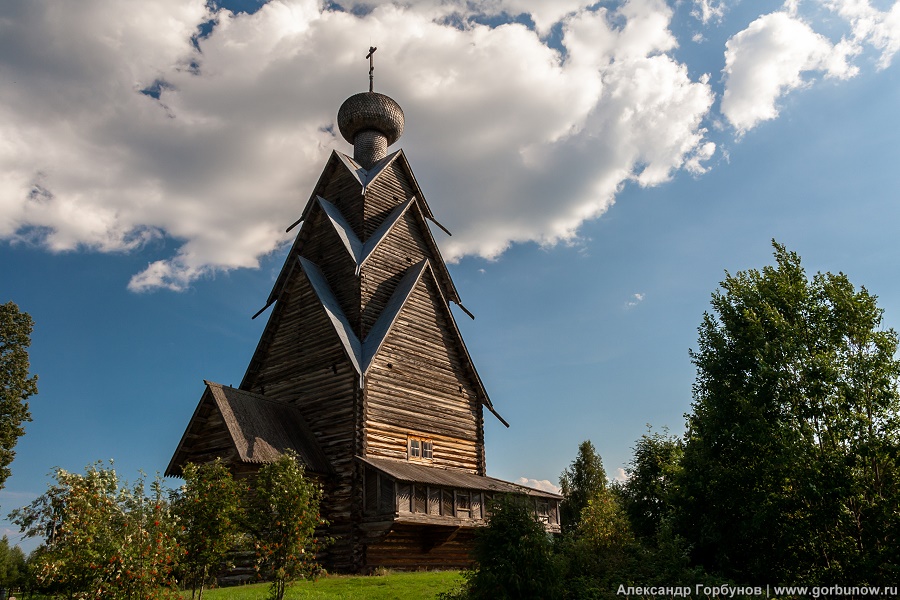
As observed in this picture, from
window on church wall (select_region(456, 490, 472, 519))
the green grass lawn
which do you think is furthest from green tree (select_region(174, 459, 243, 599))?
window on church wall (select_region(456, 490, 472, 519))

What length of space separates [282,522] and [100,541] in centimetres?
478

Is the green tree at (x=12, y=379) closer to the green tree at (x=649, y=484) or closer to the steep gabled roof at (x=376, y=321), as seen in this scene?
the steep gabled roof at (x=376, y=321)

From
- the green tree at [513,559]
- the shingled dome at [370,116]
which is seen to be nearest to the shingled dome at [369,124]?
the shingled dome at [370,116]

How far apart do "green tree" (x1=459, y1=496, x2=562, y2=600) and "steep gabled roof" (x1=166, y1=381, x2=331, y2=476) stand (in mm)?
9206

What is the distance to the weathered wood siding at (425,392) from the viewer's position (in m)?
25.5

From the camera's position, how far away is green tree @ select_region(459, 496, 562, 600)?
48.4 ft

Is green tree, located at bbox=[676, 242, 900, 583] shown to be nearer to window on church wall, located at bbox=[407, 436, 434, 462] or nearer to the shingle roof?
the shingle roof

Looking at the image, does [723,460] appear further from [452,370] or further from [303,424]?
[303,424]

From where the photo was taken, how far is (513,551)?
594 inches

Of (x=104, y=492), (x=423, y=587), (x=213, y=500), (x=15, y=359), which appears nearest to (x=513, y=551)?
(x=423, y=587)

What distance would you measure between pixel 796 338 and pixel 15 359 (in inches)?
1386

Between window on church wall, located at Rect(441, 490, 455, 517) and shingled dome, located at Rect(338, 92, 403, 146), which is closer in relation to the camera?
window on church wall, located at Rect(441, 490, 455, 517)

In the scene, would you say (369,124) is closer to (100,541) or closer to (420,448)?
(420,448)

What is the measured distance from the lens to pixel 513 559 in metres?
15.1
